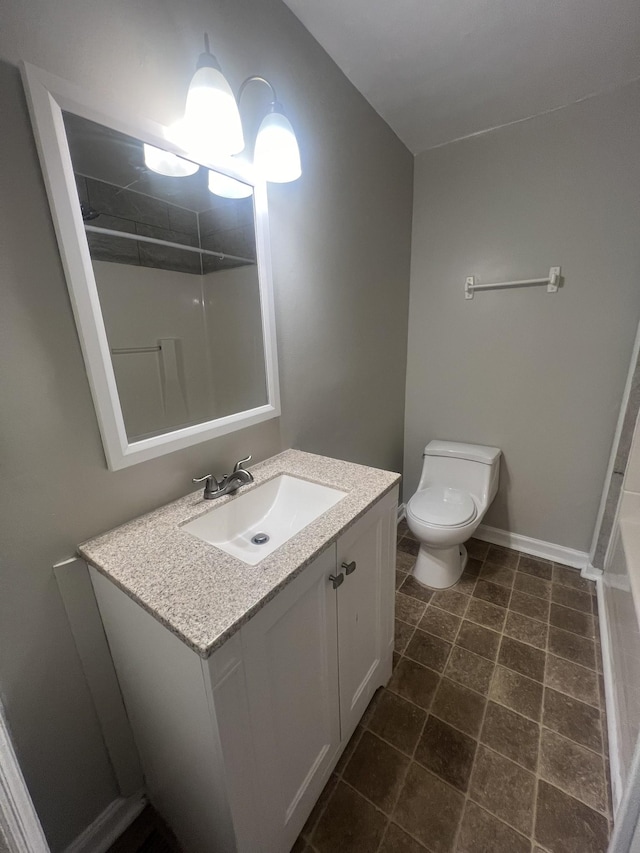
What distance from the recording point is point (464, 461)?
207 cm

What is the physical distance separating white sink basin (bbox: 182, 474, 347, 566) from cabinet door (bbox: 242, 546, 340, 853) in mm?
224

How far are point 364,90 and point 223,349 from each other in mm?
1412

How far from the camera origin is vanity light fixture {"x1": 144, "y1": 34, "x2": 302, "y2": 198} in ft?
2.78

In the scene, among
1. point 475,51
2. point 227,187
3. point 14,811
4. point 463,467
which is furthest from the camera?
point 463,467

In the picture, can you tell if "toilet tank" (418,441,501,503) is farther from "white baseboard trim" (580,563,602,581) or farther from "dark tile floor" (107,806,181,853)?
"dark tile floor" (107,806,181,853)

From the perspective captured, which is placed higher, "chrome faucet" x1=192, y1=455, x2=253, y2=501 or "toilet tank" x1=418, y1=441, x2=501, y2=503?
"chrome faucet" x1=192, y1=455, x2=253, y2=501

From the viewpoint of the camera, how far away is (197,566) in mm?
781

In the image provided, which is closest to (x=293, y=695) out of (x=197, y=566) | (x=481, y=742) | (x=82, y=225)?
(x=197, y=566)

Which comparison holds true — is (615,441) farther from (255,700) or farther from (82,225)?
(82,225)

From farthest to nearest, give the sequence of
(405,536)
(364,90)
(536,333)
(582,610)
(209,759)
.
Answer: (405,536), (536,333), (582,610), (364,90), (209,759)

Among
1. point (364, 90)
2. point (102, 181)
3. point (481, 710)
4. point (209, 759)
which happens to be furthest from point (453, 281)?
point (209, 759)

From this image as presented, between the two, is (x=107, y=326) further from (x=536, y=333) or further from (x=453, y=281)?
(x=536, y=333)

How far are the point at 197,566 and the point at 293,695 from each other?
0.43 meters

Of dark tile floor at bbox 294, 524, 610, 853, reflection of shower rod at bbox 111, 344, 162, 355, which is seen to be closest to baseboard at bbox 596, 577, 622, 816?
dark tile floor at bbox 294, 524, 610, 853
